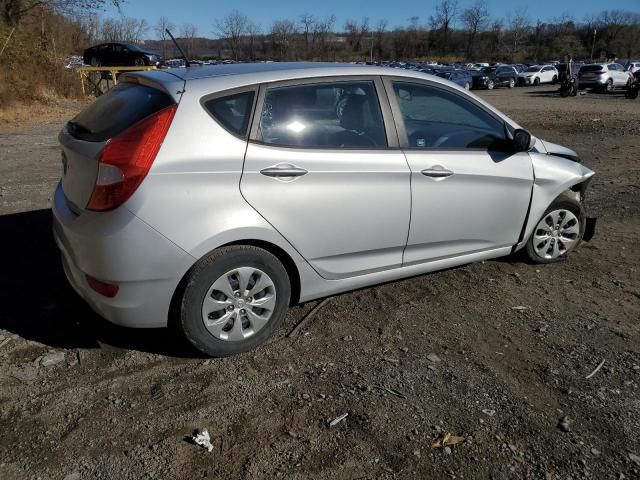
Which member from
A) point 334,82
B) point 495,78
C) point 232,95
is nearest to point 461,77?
point 495,78

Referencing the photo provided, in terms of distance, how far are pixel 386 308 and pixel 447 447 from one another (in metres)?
1.48

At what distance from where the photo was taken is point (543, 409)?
110 inches

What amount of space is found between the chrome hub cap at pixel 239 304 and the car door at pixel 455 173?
3.66 feet

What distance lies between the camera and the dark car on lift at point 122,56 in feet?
93.9

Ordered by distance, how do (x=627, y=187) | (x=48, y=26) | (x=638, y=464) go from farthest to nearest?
(x=48, y=26) → (x=627, y=187) → (x=638, y=464)

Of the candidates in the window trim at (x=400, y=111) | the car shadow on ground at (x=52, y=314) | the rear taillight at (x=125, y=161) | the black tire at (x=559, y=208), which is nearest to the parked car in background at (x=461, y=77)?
the black tire at (x=559, y=208)

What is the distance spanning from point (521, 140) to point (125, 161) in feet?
9.40

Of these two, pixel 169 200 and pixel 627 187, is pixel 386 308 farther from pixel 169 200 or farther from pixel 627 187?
pixel 627 187

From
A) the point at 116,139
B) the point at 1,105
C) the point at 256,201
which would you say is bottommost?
the point at 1,105

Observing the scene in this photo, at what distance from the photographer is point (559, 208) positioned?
15.1ft

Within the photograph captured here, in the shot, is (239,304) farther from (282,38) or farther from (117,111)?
(282,38)

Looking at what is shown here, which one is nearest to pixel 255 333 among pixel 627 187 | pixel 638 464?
pixel 638 464

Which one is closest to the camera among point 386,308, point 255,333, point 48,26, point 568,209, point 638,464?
point 638,464

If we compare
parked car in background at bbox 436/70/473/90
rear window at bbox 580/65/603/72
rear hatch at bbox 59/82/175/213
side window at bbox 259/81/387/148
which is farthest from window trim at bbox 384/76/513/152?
rear window at bbox 580/65/603/72
